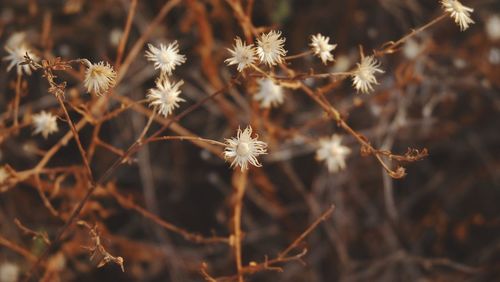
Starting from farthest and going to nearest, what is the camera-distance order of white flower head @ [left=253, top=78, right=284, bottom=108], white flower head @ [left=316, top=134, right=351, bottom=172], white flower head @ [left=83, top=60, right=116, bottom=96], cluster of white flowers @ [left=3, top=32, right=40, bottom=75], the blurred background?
the blurred background
white flower head @ [left=316, top=134, right=351, bottom=172]
white flower head @ [left=253, top=78, right=284, bottom=108]
cluster of white flowers @ [left=3, top=32, right=40, bottom=75]
white flower head @ [left=83, top=60, right=116, bottom=96]

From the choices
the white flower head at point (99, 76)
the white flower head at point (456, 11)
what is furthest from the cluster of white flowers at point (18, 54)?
the white flower head at point (456, 11)

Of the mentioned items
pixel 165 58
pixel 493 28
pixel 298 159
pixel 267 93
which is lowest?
pixel 165 58

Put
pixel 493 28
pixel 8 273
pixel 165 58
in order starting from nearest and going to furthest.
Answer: pixel 165 58
pixel 8 273
pixel 493 28

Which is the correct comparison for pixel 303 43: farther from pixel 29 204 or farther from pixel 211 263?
pixel 29 204

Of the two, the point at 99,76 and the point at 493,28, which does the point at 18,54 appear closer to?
the point at 99,76

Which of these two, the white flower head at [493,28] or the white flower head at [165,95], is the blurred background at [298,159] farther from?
the white flower head at [165,95]

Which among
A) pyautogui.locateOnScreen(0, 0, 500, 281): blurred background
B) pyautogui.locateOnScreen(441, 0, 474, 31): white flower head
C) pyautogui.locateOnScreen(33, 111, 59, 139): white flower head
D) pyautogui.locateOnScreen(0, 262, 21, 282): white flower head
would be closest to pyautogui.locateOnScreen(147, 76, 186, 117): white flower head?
pyautogui.locateOnScreen(33, 111, 59, 139): white flower head

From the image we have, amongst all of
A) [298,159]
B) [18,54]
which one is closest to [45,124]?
[18,54]

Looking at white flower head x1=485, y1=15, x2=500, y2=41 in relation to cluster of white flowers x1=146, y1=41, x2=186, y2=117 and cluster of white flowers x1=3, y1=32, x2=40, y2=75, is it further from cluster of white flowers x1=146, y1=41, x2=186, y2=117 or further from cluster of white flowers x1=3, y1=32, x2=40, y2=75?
cluster of white flowers x1=3, y1=32, x2=40, y2=75

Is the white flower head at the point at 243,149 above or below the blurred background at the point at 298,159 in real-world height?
below
